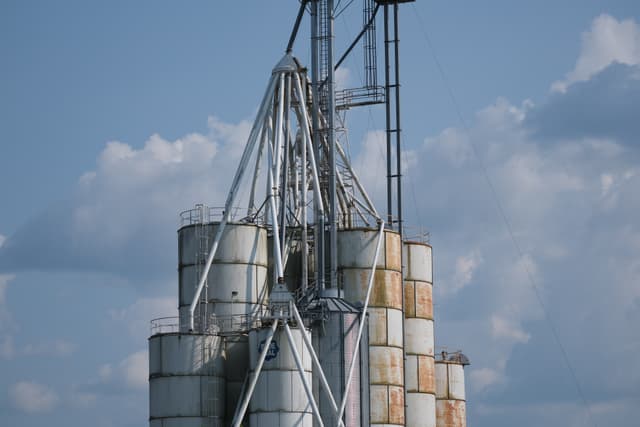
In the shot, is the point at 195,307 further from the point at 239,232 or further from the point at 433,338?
the point at 433,338

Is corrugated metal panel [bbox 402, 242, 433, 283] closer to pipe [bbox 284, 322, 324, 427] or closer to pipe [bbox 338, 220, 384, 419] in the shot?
pipe [bbox 338, 220, 384, 419]

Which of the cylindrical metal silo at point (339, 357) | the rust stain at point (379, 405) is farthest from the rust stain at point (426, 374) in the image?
the cylindrical metal silo at point (339, 357)

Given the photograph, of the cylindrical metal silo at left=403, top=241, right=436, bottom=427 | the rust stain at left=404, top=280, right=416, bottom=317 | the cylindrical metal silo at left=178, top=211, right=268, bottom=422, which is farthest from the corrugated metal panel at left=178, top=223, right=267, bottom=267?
the cylindrical metal silo at left=403, top=241, right=436, bottom=427

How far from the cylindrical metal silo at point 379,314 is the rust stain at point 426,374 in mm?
4307

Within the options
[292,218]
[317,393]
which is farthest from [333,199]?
[317,393]

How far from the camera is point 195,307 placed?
76.6 metres

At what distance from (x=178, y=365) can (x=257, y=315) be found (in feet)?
20.1

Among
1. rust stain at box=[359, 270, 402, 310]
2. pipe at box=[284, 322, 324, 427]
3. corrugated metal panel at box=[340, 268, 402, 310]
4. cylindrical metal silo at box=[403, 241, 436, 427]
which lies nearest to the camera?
pipe at box=[284, 322, 324, 427]

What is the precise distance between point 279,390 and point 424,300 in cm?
1640

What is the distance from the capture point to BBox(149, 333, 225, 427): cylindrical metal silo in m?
72.8

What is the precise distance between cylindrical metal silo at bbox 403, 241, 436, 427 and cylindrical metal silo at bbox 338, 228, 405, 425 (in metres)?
3.80

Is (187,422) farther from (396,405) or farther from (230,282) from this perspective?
(396,405)

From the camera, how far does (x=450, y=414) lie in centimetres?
8956

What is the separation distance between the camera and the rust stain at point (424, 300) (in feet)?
279
